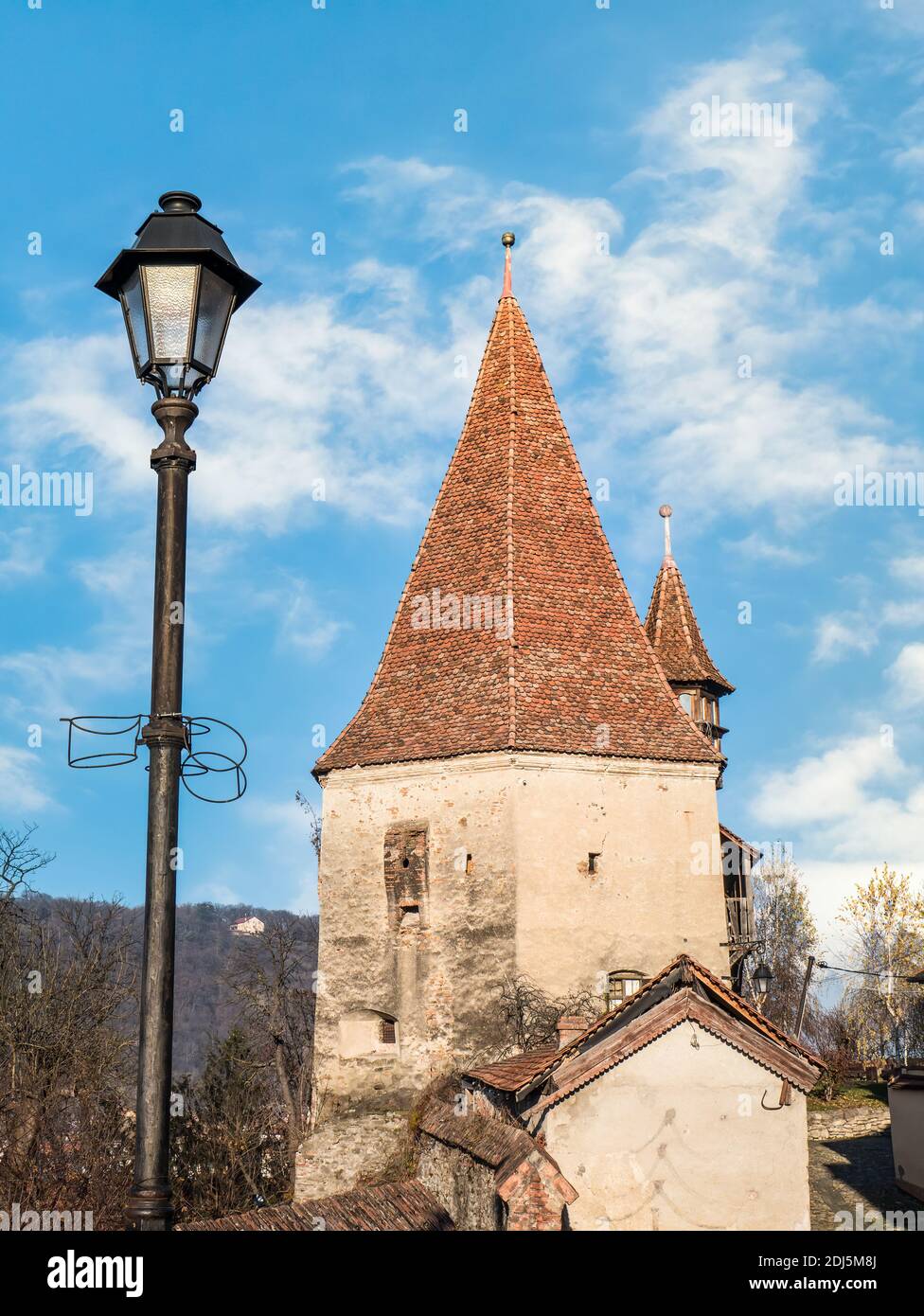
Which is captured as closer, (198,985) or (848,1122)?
(848,1122)

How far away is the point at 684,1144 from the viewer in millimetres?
15656

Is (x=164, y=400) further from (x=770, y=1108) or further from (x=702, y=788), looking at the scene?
(x=702, y=788)

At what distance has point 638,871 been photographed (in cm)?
2025

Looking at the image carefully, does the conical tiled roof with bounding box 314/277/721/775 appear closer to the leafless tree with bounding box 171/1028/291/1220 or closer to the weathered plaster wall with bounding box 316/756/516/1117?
the weathered plaster wall with bounding box 316/756/516/1117

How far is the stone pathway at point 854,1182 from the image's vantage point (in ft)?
74.5

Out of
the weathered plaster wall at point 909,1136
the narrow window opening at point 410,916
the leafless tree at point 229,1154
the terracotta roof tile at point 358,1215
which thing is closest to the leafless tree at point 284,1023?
the leafless tree at point 229,1154

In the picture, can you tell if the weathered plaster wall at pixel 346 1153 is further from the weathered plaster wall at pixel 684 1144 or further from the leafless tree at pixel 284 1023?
the leafless tree at pixel 284 1023

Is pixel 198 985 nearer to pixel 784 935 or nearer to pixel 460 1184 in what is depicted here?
pixel 784 935

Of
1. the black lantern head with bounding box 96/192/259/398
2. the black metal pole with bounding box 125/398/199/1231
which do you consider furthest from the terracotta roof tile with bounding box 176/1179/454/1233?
the black lantern head with bounding box 96/192/259/398

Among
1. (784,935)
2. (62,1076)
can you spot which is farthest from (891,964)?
(62,1076)

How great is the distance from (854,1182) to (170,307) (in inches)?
964

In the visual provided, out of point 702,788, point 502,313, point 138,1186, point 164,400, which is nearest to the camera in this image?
point 138,1186
